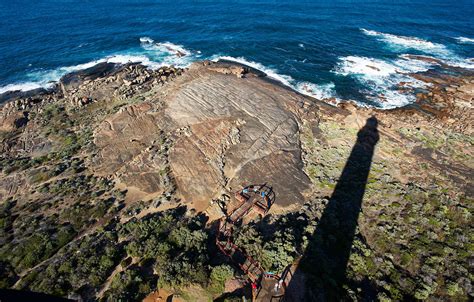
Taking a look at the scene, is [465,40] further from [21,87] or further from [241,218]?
[21,87]

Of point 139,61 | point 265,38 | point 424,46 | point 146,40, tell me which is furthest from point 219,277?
point 424,46

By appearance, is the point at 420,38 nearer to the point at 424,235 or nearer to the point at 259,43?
the point at 259,43

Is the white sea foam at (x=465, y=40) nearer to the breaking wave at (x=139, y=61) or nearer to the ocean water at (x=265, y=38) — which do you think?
the ocean water at (x=265, y=38)

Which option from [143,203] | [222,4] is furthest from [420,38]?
[143,203]

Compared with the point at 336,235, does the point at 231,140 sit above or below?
above

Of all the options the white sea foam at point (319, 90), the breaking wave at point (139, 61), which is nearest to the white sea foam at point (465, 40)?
the white sea foam at point (319, 90)

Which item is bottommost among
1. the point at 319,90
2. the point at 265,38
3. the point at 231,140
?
the point at 319,90
